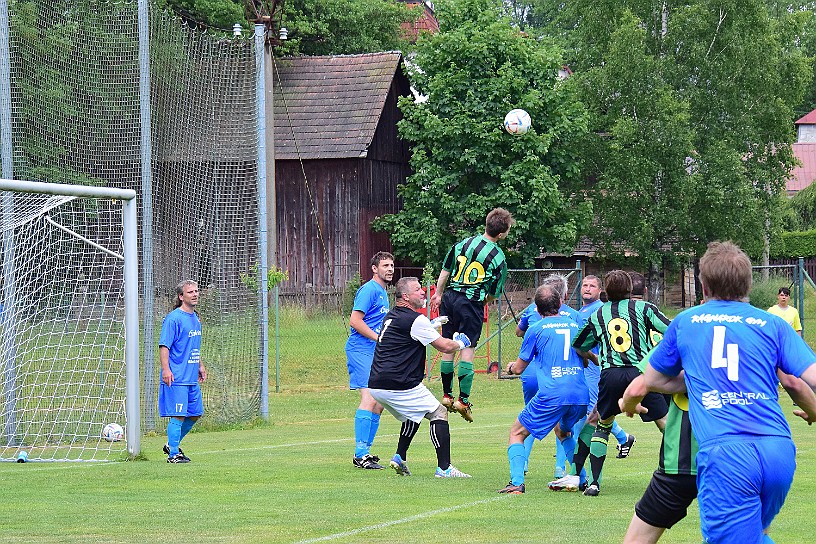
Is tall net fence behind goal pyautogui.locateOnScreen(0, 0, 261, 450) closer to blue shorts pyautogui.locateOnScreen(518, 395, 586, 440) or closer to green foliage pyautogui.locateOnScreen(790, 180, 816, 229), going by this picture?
blue shorts pyautogui.locateOnScreen(518, 395, 586, 440)

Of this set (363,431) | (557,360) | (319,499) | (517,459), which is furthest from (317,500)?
(363,431)

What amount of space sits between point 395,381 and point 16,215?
20.1ft

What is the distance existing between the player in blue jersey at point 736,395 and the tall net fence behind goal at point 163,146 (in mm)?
10974

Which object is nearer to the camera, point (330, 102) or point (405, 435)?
point (405, 435)

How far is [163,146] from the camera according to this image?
17031mm

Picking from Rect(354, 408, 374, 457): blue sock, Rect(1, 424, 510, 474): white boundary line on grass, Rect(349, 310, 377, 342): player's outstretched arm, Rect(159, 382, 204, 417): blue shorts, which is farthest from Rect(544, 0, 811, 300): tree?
Rect(354, 408, 374, 457): blue sock

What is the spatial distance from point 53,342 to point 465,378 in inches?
227

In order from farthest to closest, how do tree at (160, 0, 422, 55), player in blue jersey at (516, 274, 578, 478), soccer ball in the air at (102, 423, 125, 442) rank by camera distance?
tree at (160, 0, 422, 55), soccer ball in the air at (102, 423, 125, 442), player in blue jersey at (516, 274, 578, 478)

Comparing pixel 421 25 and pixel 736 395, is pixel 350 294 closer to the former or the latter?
pixel 421 25

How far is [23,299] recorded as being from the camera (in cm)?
1492

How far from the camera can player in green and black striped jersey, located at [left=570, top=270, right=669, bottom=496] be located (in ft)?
32.1

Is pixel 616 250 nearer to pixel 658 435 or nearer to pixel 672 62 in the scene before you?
pixel 672 62

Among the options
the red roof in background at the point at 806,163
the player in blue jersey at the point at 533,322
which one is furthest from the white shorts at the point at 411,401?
the red roof in background at the point at 806,163

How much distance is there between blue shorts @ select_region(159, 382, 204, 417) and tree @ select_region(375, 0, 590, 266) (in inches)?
1006
